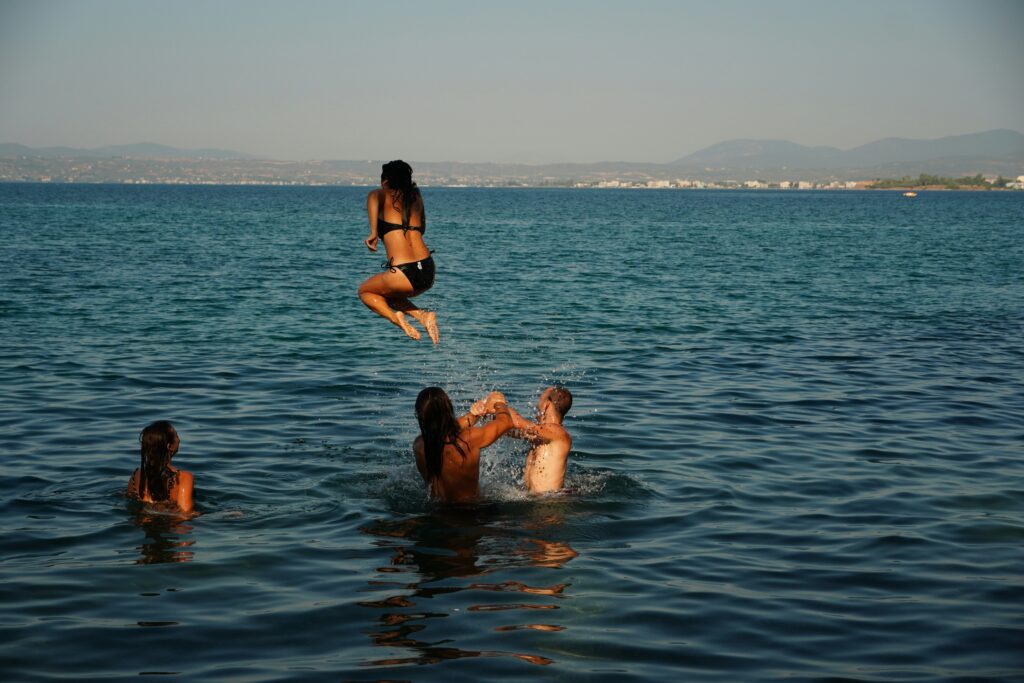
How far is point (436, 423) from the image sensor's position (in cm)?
1020

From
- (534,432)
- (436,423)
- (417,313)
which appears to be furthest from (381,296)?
(534,432)

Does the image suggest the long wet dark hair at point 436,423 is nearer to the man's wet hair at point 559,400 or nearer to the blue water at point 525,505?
the blue water at point 525,505

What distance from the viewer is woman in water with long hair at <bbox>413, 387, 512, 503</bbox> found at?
1017 centimetres

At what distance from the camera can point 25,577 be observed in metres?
8.84

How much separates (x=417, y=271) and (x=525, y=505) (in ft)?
9.27

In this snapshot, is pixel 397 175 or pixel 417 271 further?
pixel 417 271

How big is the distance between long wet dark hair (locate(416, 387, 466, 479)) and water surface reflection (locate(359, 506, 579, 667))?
0.72m

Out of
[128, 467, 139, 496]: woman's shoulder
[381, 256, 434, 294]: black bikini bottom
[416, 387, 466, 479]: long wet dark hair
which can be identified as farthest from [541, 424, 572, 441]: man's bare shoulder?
[128, 467, 139, 496]: woman's shoulder

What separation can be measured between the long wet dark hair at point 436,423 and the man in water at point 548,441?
0.86m

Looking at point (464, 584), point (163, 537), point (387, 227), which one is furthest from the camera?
point (387, 227)

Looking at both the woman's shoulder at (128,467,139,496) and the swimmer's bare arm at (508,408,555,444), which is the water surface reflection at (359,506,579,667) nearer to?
the swimmer's bare arm at (508,408,555,444)

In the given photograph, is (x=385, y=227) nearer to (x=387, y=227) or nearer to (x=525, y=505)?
(x=387, y=227)

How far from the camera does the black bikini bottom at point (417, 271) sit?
10.4 m

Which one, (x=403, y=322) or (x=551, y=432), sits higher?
(x=403, y=322)
